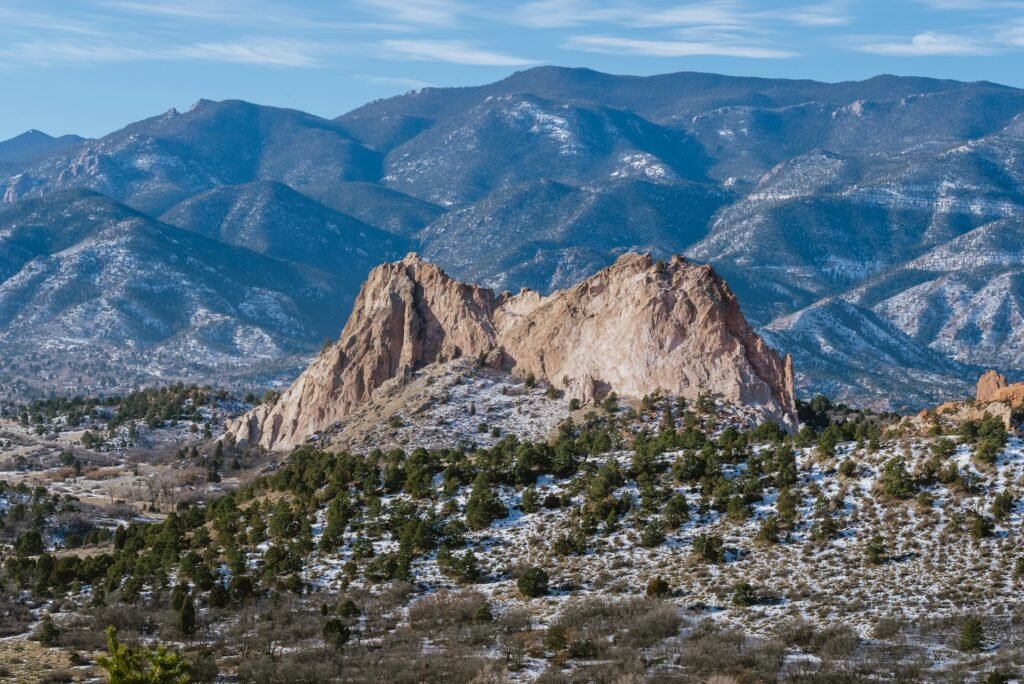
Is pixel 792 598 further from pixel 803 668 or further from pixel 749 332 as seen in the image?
pixel 749 332

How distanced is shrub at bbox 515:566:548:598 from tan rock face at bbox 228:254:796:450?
33700 mm

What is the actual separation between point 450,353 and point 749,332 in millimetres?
27120

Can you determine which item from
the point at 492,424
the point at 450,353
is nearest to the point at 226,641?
the point at 492,424

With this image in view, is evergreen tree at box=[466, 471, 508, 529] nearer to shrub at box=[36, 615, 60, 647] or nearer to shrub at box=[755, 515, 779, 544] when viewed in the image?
shrub at box=[755, 515, 779, 544]

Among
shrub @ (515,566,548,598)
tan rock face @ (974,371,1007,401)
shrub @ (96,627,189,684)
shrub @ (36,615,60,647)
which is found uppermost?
tan rock face @ (974,371,1007,401)

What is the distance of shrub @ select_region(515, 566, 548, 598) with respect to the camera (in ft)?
216

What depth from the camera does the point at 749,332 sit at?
101875mm

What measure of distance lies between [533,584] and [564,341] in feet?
142

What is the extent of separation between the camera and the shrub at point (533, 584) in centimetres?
6575

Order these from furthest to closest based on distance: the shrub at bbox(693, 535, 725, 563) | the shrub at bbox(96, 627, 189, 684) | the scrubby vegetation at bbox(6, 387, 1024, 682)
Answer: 1. the shrub at bbox(693, 535, 725, 563)
2. the scrubby vegetation at bbox(6, 387, 1024, 682)
3. the shrub at bbox(96, 627, 189, 684)

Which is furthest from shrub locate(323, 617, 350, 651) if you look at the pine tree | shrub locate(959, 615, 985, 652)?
shrub locate(959, 615, 985, 652)

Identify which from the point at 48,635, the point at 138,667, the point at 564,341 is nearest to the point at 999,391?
the point at 564,341

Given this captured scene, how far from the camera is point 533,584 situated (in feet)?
216

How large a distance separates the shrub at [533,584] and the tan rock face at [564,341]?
3370cm
